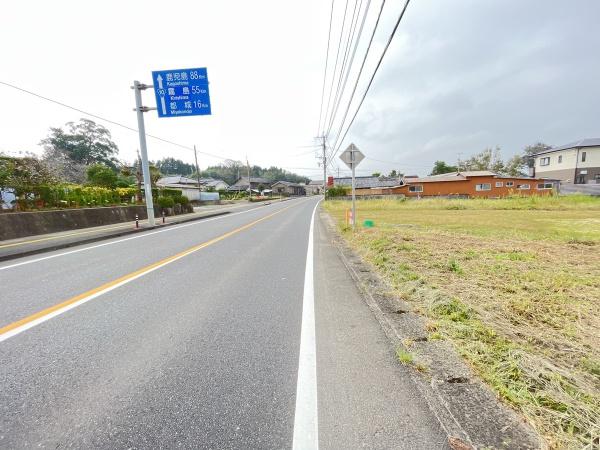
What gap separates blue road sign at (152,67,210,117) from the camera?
11.9 meters

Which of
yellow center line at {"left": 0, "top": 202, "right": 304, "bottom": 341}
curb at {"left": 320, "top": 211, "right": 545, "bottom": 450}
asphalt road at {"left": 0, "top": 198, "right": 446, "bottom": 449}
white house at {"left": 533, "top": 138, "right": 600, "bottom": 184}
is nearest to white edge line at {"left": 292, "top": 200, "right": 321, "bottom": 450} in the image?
asphalt road at {"left": 0, "top": 198, "right": 446, "bottom": 449}

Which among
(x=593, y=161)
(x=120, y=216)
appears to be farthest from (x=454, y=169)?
(x=120, y=216)

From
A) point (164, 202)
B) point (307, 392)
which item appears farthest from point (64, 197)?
point (307, 392)

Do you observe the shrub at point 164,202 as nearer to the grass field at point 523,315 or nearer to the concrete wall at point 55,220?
the concrete wall at point 55,220

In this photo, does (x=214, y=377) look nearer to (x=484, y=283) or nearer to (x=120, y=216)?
(x=484, y=283)

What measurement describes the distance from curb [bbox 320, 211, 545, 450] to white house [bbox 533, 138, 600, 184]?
51678 mm

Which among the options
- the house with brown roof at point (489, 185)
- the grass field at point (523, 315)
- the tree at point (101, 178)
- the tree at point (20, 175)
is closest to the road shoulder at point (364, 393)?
the grass field at point (523, 315)

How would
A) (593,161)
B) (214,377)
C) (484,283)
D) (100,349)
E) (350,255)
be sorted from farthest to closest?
(593,161) < (350,255) < (484,283) < (100,349) < (214,377)

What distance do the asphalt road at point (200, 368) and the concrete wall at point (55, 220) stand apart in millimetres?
8101

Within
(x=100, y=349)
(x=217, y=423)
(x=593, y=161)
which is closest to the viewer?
(x=217, y=423)

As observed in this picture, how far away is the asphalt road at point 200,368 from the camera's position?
1.58 metres

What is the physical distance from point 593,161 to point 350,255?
50321 millimetres

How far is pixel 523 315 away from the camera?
2.85 meters

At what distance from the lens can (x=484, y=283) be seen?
12.6 feet
